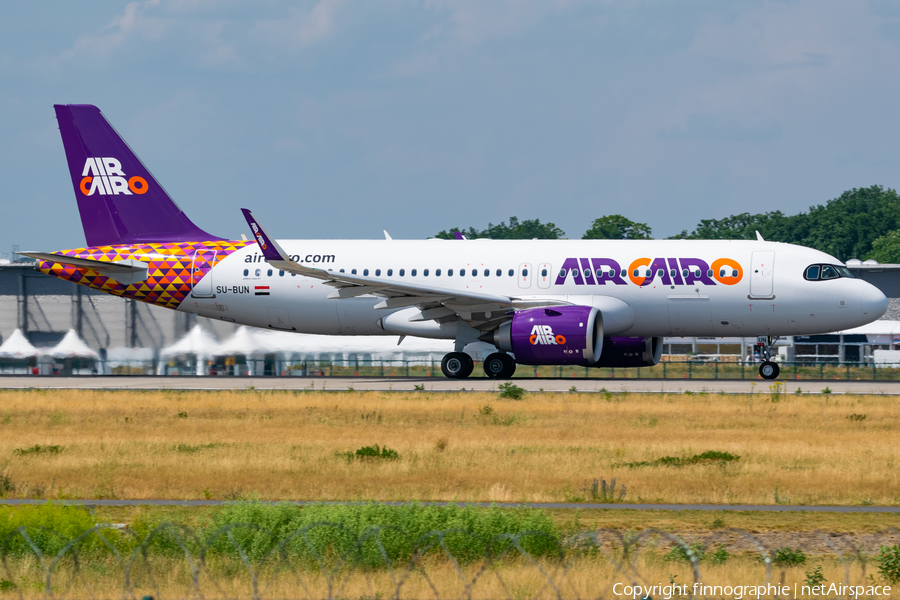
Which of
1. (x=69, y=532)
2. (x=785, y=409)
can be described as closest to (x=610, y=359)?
(x=785, y=409)

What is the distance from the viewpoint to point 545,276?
41.6 meters

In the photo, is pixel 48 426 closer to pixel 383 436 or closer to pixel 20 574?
pixel 383 436

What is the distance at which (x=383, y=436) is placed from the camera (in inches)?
1041

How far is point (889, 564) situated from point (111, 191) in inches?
1536

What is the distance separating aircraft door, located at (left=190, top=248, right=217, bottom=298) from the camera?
146ft

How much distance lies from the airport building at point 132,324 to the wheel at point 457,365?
11.1m

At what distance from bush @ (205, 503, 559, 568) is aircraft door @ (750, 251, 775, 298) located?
26.6 meters

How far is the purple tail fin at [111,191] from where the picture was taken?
45906mm

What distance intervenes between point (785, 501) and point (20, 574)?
11.5 meters

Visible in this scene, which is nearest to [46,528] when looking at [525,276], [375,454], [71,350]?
[375,454]

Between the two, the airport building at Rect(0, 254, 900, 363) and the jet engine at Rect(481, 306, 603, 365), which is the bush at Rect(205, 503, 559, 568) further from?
the airport building at Rect(0, 254, 900, 363)

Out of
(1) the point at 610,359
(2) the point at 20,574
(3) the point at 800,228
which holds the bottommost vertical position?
(2) the point at 20,574

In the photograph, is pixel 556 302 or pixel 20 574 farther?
pixel 556 302

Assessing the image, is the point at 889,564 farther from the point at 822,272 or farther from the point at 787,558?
the point at 822,272
